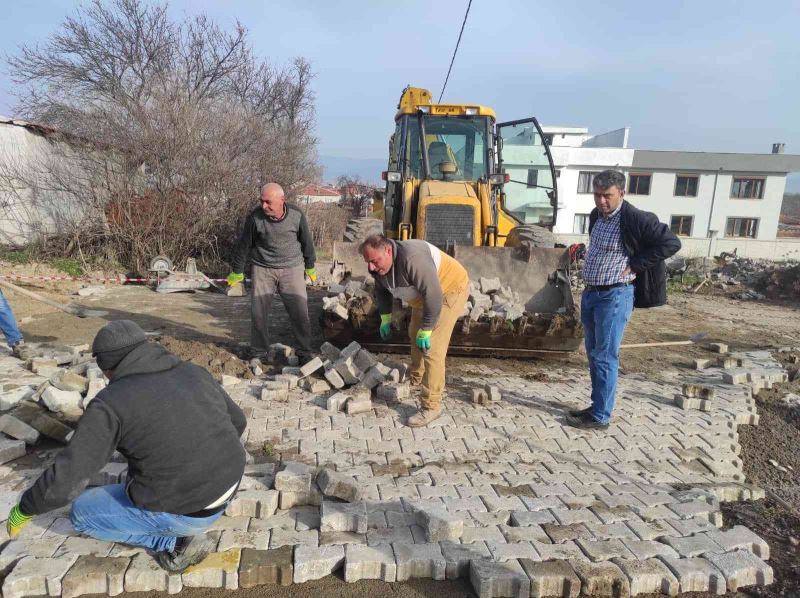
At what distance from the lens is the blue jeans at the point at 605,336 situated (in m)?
4.23

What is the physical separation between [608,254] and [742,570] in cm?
233

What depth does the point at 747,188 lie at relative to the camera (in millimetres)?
27109

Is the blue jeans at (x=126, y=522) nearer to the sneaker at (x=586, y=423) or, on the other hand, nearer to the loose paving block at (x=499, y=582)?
the loose paving block at (x=499, y=582)

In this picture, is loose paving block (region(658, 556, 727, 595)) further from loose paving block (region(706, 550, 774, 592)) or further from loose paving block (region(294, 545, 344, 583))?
loose paving block (region(294, 545, 344, 583))

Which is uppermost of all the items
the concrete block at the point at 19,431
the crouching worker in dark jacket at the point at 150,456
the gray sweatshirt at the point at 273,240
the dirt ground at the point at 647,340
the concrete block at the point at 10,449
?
the gray sweatshirt at the point at 273,240

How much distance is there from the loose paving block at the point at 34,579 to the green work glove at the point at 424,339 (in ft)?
8.85

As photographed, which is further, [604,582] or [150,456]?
[604,582]

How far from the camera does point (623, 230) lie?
414 centimetres

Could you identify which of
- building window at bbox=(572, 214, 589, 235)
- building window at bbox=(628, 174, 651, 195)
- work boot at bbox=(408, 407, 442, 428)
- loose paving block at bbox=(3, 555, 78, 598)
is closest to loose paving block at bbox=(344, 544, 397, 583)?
loose paving block at bbox=(3, 555, 78, 598)

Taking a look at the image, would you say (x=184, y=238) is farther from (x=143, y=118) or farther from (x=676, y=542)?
(x=676, y=542)

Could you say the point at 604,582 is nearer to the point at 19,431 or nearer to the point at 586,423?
the point at 586,423

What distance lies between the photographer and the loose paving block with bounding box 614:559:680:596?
2.66 meters

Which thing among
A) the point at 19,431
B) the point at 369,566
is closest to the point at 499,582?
the point at 369,566

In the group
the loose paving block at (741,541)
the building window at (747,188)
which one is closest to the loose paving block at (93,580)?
the loose paving block at (741,541)
